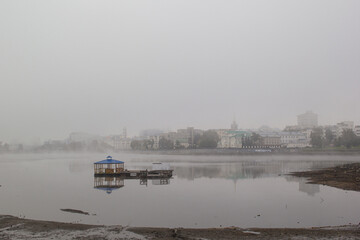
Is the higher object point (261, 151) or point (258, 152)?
point (261, 151)

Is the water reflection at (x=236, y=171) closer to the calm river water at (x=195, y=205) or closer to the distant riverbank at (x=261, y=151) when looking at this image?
the calm river water at (x=195, y=205)

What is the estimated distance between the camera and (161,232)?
58.3 feet

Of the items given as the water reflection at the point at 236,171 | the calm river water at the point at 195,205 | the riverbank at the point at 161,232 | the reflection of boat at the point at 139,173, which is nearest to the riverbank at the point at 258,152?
the water reflection at the point at 236,171

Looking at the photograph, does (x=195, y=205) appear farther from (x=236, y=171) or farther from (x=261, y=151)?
(x=261, y=151)

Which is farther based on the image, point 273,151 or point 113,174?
point 273,151

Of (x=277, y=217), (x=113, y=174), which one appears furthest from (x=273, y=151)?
(x=277, y=217)

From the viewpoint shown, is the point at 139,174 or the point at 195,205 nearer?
the point at 195,205

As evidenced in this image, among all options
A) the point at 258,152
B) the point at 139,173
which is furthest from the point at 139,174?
the point at 258,152

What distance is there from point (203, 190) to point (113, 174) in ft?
68.5

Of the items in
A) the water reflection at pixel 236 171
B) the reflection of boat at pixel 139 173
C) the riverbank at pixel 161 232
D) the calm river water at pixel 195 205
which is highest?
the reflection of boat at pixel 139 173

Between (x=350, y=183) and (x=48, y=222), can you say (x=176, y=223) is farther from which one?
(x=350, y=183)

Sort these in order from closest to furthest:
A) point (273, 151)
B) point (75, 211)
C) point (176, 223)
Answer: point (176, 223)
point (75, 211)
point (273, 151)

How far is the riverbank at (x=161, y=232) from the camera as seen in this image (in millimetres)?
16844

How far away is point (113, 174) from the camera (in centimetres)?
5128
